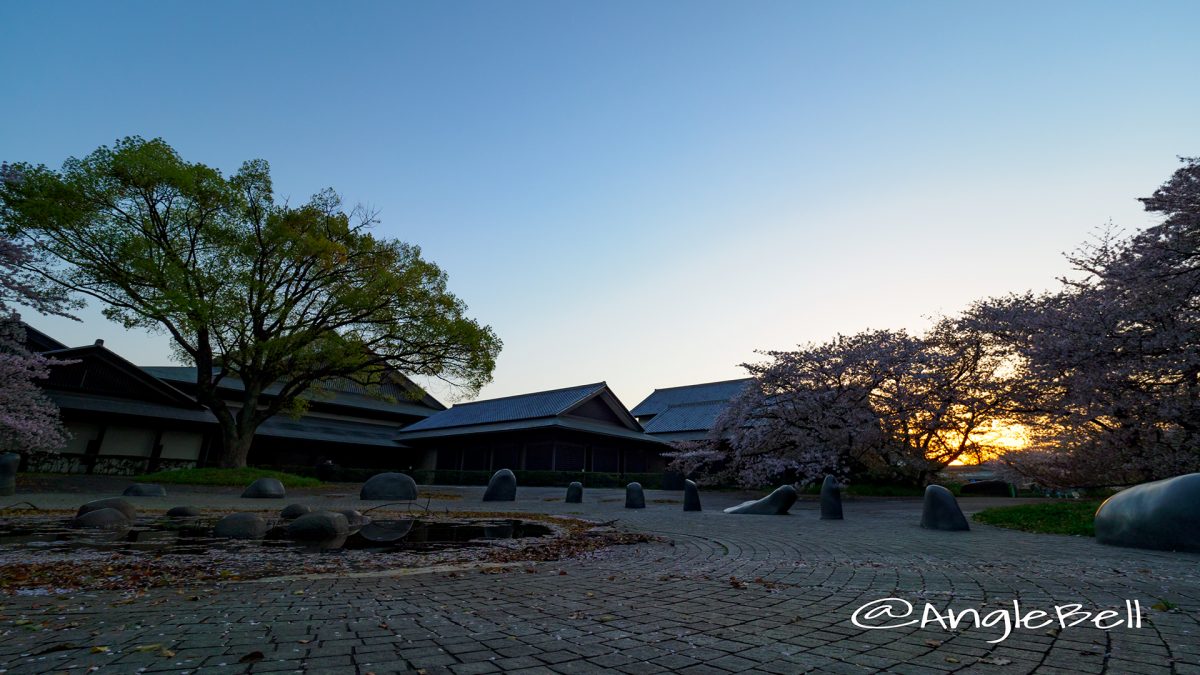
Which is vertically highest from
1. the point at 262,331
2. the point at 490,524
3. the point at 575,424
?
the point at 262,331

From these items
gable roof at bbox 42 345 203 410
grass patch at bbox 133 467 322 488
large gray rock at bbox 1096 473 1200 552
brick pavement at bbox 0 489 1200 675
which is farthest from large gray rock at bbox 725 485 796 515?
gable roof at bbox 42 345 203 410

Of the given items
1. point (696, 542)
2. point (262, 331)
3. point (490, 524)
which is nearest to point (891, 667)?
point (696, 542)

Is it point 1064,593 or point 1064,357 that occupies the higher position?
point 1064,357

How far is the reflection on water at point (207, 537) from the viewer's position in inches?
273

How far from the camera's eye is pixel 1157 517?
724 centimetres

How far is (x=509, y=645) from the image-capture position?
302cm

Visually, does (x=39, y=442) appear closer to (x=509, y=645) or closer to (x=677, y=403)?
(x=509, y=645)

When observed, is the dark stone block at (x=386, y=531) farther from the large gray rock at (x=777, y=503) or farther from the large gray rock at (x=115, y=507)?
the large gray rock at (x=777, y=503)

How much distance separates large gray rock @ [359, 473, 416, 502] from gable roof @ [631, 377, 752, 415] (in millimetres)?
28768

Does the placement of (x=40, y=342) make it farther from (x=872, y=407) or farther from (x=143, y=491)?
(x=872, y=407)

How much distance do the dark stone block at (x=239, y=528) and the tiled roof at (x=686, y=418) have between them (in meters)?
33.0

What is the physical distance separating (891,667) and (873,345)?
2241cm

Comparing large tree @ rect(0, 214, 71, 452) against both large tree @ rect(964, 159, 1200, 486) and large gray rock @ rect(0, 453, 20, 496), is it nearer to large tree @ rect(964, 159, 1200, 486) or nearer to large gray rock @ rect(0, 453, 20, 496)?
large gray rock @ rect(0, 453, 20, 496)

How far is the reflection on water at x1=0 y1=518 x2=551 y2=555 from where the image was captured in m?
6.95
